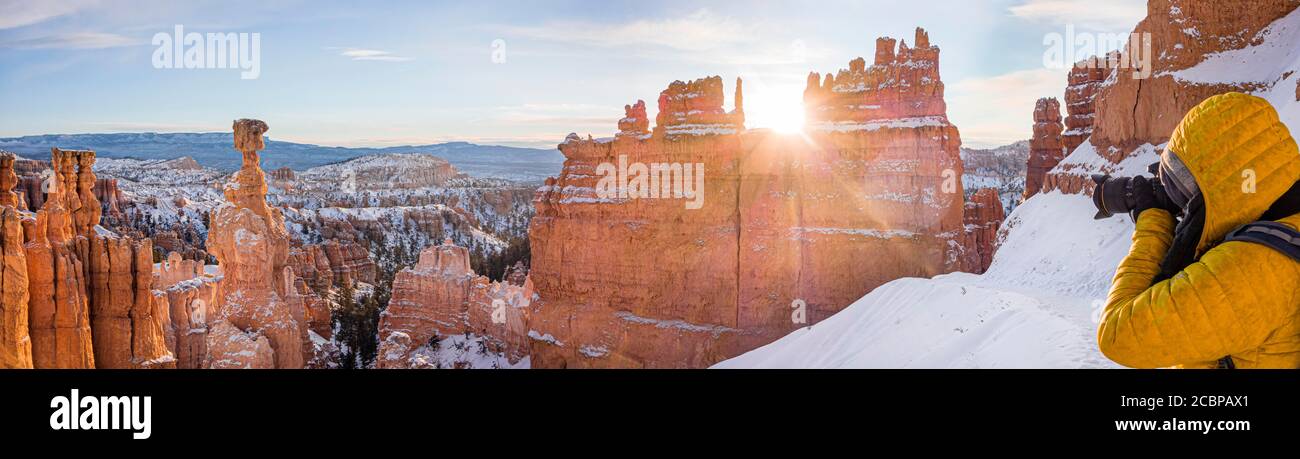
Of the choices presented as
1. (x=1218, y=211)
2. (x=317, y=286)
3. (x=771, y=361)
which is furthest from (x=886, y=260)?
(x=317, y=286)

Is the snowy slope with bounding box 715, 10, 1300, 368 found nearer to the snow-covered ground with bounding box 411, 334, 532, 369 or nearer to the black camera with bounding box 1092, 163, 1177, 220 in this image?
the black camera with bounding box 1092, 163, 1177, 220

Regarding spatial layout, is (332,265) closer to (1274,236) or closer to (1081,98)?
(1081,98)

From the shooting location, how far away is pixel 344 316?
49406 millimetres

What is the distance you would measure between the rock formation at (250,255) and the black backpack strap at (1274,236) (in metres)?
24.5

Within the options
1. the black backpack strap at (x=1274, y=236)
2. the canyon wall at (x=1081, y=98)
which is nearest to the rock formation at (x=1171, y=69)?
the canyon wall at (x=1081, y=98)

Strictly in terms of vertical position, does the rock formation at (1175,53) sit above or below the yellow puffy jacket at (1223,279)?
above

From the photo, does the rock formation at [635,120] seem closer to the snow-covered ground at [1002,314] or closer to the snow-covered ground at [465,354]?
the snow-covered ground at [465,354]

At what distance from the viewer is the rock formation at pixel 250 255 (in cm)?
2272

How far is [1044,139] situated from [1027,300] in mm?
26261

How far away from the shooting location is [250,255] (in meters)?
22.7

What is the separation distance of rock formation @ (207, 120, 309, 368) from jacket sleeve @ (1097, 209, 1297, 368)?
24118 millimetres

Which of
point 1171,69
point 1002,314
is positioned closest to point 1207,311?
point 1002,314

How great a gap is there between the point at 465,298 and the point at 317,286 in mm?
18132
